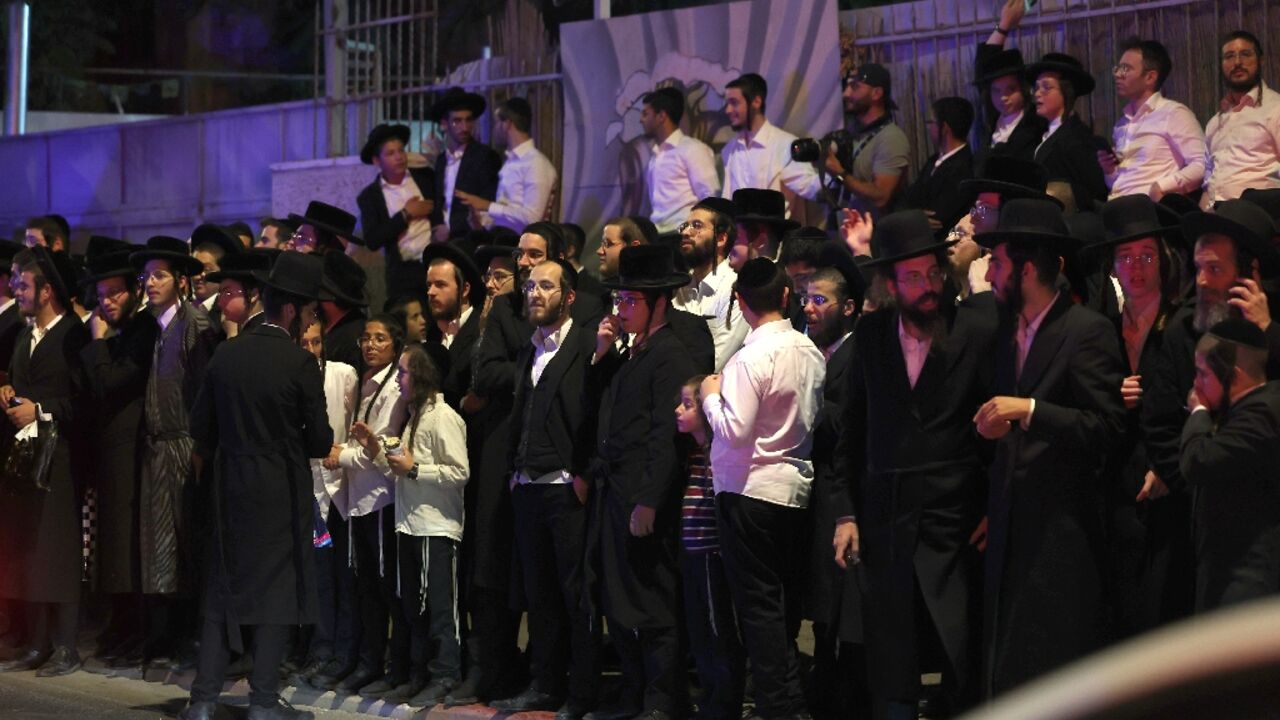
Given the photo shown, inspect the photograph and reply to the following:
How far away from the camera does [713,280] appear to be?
8.80 m

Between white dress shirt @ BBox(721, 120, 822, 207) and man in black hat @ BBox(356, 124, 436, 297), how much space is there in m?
2.41

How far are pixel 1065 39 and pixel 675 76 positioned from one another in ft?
8.99

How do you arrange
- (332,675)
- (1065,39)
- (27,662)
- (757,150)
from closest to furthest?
(332,675)
(27,662)
(1065,39)
(757,150)

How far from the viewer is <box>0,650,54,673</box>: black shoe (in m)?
10.2

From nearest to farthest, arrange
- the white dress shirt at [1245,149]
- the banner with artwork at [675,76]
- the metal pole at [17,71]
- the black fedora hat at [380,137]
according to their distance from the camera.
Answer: the white dress shirt at [1245,149], the banner with artwork at [675,76], the black fedora hat at [380,137], the metal pole at [17,71]

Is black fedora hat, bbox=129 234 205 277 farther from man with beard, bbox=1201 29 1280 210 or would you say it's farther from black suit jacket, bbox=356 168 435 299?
man with beard, bbox=1201 29 1280 210

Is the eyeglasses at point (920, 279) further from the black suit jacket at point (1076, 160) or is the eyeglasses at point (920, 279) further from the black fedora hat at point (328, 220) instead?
the black fedora hat at point (328, 220)

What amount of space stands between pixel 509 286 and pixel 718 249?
122cm

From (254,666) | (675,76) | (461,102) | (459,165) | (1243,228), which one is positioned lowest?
(254,666)

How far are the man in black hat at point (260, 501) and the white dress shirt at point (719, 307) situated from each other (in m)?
1.89

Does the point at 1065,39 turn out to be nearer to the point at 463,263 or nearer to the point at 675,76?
the point at 675,76

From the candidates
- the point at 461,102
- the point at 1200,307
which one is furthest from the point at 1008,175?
the point at 461,102

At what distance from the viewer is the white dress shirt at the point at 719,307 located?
8609 millimetres

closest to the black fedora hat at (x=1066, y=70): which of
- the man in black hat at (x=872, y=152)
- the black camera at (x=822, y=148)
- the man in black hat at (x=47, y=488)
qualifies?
the man in black hat at (x=872, y=152)
